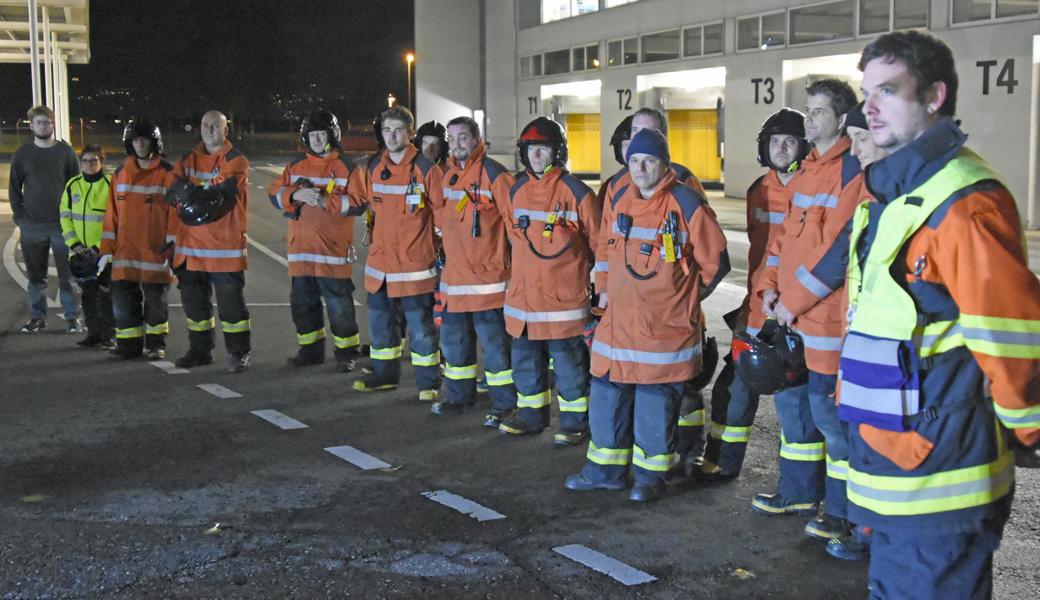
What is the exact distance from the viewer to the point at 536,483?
6.36m

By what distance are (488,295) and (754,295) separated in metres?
2.25

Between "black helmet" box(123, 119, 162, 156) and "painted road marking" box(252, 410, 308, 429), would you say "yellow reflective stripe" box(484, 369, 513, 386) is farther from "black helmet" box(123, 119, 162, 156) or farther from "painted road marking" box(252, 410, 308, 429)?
"black helmet" box(123, 119, 162, 156)

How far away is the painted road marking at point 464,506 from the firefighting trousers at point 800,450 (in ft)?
4.79

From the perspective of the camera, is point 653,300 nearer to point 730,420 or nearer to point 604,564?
point 730,420

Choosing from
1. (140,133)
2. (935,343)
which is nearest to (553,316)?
(935,343)

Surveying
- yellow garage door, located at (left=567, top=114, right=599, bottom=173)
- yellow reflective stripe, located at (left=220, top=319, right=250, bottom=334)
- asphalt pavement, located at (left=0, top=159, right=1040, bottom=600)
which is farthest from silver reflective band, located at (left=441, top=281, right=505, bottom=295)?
yellow garage door, located at (left=567, top=114, right=599, bottom=173)

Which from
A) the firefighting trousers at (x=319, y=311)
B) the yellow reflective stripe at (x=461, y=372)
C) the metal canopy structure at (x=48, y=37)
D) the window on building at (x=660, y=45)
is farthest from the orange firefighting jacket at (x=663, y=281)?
the window on building at (x=660, y=45)

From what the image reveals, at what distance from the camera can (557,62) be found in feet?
129

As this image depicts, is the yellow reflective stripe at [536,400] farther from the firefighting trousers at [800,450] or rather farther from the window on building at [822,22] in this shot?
the window on building at [822,22]

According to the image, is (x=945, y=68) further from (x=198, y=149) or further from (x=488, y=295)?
(x=198, y=149)

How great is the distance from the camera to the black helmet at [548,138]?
704 centimetres

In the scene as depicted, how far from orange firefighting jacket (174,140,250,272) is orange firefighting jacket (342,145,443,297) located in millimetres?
1480

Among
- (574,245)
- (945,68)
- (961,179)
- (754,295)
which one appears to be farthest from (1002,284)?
(574,245)

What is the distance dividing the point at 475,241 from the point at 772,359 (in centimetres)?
315
